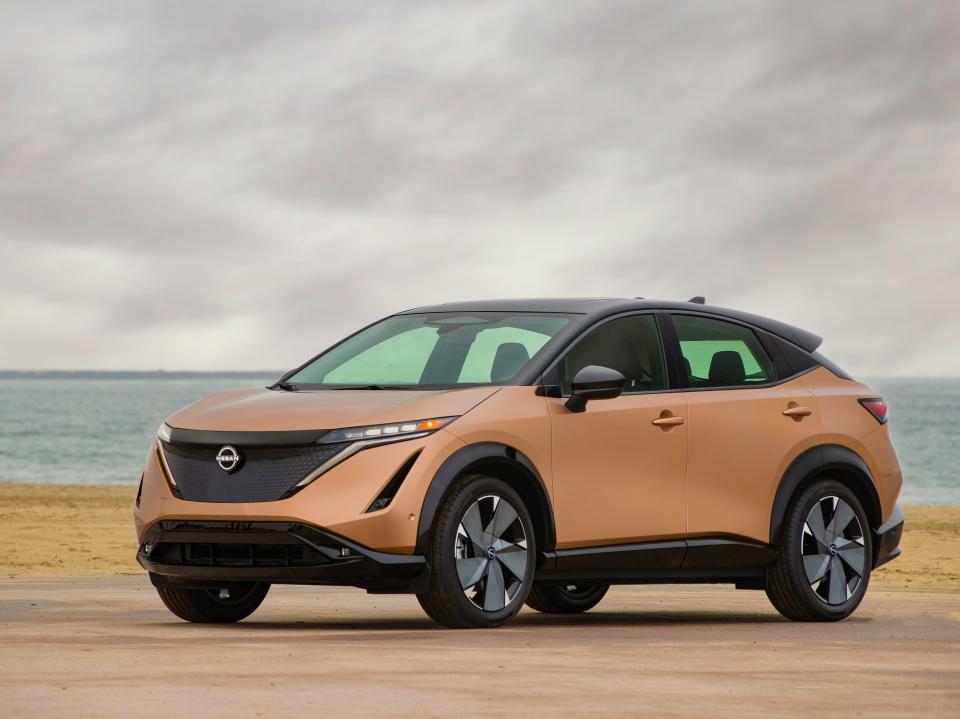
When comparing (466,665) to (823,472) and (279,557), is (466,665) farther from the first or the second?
(823,472)

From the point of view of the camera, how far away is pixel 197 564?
34.1 feet

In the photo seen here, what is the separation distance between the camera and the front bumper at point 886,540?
1242cm

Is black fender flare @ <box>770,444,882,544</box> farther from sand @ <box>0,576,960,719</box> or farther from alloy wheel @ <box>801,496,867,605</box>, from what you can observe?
sand @ <box>0,576,960,719</box>

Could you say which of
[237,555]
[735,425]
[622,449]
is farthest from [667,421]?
[237,555]

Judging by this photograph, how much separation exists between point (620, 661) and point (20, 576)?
8.27m

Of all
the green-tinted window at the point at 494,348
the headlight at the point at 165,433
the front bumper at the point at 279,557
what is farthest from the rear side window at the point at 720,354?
the headlight at the point at 165,433

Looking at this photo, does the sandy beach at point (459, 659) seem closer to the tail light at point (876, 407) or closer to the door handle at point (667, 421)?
the door handle at point (667, 421)

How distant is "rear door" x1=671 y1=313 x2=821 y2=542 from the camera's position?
11.5 m

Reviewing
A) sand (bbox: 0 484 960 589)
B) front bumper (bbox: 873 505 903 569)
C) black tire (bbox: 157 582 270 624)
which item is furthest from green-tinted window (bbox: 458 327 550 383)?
sand (bbox: 0 484 960 589)

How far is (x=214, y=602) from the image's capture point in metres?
11.4

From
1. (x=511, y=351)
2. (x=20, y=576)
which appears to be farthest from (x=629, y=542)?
(x=20, y=576)

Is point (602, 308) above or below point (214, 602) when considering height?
above

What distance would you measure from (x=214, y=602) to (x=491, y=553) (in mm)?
1958

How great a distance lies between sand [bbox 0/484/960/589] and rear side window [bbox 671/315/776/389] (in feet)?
16.9
